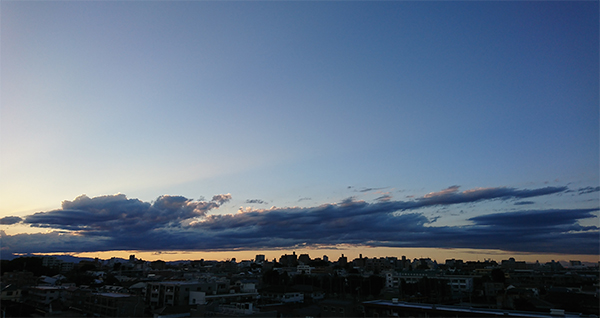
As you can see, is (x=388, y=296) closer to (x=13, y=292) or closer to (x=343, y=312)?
(x=343, y=312)

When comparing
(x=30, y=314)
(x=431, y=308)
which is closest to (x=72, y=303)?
(x=30, y=314)

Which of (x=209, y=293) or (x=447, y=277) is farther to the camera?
(x=447, y=277)

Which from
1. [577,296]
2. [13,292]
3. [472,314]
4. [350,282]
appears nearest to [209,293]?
[13,292]

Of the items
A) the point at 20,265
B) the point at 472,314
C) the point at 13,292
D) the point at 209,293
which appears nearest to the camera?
the point at 472,314

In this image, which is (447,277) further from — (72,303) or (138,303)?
(72,303)

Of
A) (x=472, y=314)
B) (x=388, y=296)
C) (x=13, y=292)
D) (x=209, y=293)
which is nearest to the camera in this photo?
(x=472, y=314)

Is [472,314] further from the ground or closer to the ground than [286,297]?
further from the ground

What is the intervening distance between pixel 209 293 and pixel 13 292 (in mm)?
27781

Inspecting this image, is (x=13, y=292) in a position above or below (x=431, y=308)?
below

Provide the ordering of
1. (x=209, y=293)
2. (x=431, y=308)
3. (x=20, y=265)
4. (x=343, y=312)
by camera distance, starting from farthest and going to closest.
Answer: (x=20, y=265), (x=209, y=293), (x=343, y=312), (x=431, y=308)

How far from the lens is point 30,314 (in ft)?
130

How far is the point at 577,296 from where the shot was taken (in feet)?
168

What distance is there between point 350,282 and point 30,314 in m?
60.7

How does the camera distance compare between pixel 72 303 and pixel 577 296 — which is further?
pixel 577 296
